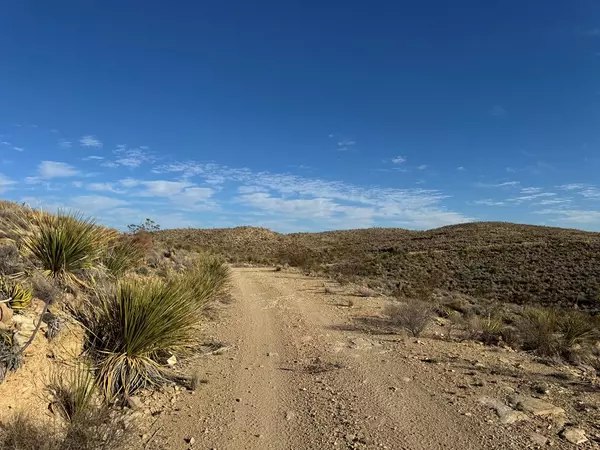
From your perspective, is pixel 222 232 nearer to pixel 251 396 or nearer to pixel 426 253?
pixel 426 253

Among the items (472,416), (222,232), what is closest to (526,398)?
(472,416)

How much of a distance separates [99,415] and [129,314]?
1.93m

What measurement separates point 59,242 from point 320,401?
15.9 feet

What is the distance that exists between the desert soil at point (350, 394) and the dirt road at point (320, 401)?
0.01 meters

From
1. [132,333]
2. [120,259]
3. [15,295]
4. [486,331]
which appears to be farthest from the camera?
[486,331]

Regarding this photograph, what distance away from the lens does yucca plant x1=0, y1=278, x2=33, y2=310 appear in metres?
5.46

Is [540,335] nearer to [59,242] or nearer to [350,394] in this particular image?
[350,394]

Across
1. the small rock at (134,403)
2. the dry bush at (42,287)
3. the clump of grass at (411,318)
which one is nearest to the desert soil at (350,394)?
the small rock at (134,403)

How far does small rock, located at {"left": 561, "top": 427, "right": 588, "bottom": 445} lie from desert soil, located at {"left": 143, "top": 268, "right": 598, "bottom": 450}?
3.4 inches

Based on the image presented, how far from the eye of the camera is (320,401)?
5.79 m

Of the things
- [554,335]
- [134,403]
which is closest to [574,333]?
[554,335]

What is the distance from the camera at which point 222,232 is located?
81.0 metres

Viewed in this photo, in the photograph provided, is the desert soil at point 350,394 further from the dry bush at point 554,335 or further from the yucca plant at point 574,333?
the yucca plant at point 574,333

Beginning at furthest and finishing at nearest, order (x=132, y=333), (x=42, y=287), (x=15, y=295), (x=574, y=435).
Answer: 1. (x=42, y=287)
2. (x=132, y=333)
3. (x=15, y=295)
4. (x=574, y=435)
